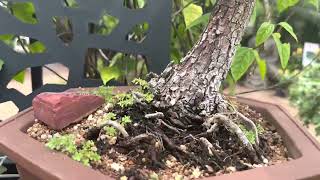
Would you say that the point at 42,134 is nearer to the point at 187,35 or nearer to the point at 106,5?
the point at 106,5

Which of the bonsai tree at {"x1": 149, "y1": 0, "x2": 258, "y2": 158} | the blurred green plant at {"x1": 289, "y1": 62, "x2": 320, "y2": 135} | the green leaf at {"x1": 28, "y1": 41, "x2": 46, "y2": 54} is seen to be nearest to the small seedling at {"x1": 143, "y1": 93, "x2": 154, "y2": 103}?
the bonsai tree at {"x1": 149, "y1": 0, "x2": 258, "y2": 158}

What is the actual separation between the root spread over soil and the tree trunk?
3cm

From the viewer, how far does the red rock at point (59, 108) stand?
637mm

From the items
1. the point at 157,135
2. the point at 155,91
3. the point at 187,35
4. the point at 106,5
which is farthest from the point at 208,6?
the point at 157,135

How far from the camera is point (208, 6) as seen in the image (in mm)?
1036

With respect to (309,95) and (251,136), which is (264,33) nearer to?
Result: (251,136)

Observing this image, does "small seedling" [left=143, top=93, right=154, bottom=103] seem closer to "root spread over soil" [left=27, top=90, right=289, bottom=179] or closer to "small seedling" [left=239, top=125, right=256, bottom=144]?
"root spread over soil" [left=27, top=90, right=289, bottom=179]

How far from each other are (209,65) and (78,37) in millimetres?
281

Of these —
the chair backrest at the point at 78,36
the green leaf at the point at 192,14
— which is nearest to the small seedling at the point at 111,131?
the chair backrest at the point at 78,36

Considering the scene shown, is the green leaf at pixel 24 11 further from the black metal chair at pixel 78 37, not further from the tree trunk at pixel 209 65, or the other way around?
the tree trunk at pixel 209 65

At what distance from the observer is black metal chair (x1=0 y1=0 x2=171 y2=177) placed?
32.3 inches

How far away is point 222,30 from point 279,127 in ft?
0.59

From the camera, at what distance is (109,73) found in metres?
0.90

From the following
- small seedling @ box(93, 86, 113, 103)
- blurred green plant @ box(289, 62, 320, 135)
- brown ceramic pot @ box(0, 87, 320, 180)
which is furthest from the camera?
blurred green plant @ box(289, 62, 320, 135)
